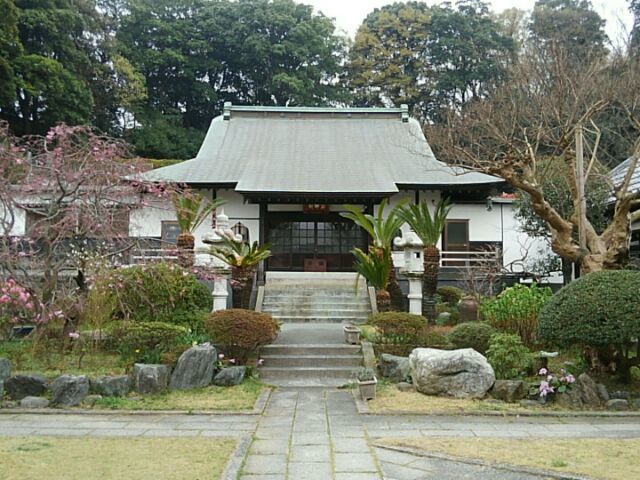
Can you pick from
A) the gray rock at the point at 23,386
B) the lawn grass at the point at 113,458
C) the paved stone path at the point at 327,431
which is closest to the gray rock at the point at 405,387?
the paved stone path at the point at 327,431

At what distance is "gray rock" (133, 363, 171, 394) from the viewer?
7.35 meters

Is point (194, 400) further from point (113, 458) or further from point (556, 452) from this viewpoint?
point (556, 452)

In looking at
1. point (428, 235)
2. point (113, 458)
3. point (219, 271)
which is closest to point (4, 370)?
point (113, 458)

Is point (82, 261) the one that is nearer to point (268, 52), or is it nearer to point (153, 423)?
point (153, 423)

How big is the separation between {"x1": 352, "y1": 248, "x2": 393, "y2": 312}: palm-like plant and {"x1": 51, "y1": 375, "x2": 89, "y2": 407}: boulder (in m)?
6.58

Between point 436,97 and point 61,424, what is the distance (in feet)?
98.6

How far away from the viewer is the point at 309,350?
370 inches

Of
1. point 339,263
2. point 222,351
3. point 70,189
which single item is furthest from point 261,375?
point 339,263

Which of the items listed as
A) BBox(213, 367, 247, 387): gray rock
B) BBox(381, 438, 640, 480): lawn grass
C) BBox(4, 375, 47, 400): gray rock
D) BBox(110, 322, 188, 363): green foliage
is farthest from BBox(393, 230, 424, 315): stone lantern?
BBox(4, 375, 47, 400): gray rock

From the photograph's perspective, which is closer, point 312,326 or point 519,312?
point 519,312

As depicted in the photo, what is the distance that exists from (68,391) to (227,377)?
2.17 metres

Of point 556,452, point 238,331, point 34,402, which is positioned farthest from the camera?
point 238,331

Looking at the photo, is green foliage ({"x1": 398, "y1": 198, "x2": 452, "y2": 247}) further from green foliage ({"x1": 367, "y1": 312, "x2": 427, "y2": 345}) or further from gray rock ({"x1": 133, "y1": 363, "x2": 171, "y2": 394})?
gray rock ({"x1": 133, "y1": 363, "x2": 171, "y2": 394})

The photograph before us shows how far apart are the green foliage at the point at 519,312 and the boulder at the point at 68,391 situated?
23.0 ft
